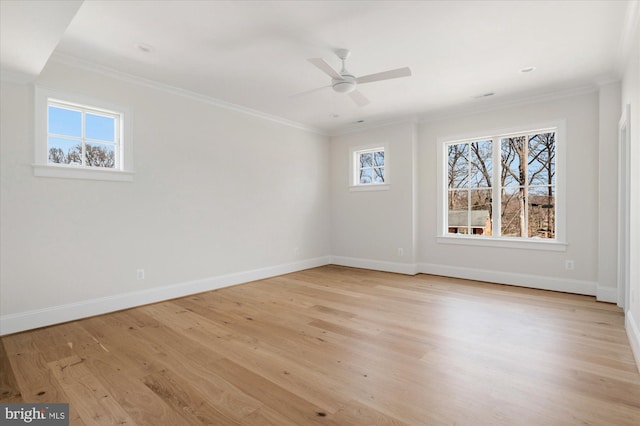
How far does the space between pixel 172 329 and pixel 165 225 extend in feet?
4.97

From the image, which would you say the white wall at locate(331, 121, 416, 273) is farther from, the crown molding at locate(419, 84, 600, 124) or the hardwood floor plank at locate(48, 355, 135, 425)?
the hardwood floor plank at locate(48, 355, 135, 425)

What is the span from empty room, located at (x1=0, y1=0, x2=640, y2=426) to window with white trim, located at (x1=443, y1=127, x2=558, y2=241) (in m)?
0.03

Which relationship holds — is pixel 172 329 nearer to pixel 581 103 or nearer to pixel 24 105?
pixel 24 105

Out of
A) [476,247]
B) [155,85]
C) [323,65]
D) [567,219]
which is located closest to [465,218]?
[476,247]

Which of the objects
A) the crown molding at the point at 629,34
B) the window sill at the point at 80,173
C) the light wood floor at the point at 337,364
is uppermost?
the crown molding at the point at 629,34

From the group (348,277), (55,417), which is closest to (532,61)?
(348,277)

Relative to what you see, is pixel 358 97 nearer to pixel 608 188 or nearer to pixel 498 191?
pixel 498 191

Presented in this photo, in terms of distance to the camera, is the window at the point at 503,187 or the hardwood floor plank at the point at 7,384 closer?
the hardwood floor plank at the point at 7,384

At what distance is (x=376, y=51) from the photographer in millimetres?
3268

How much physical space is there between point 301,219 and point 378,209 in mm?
1456

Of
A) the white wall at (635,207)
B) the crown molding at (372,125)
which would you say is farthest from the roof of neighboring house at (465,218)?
the white wall at (635,207)

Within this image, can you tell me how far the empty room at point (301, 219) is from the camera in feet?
6.89

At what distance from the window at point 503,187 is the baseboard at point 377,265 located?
0.87m

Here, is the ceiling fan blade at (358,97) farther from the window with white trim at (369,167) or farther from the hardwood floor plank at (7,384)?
the hardwood floor plank at (7,384)
